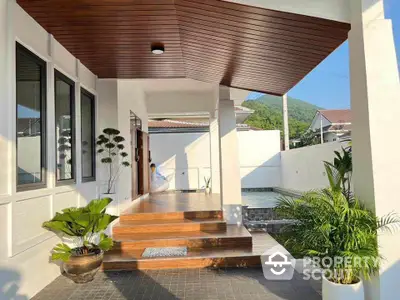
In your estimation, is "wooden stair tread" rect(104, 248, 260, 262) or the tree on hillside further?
the tree on hillside

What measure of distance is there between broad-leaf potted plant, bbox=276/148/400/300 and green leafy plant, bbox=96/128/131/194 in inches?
152

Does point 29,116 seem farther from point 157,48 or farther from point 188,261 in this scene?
point 188,261

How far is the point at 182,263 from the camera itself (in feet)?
15.4

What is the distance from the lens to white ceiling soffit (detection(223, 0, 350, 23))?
3133 millimetres

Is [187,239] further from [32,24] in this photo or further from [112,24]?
[32,24]

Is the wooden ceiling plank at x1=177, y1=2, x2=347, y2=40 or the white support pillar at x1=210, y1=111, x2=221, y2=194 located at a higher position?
the wooden ceiling plank at x1=177, y1=2, x2=347, y2=40

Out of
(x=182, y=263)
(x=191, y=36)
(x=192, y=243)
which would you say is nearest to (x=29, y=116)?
(x=191, y=36)

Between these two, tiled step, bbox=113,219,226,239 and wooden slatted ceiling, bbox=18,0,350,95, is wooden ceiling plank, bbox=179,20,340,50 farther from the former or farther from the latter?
tiled step, bbox=113,219,226,239

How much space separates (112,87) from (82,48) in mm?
1558

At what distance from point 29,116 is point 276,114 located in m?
34.3

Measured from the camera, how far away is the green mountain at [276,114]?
3406cm

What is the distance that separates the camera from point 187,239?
526 centimetres

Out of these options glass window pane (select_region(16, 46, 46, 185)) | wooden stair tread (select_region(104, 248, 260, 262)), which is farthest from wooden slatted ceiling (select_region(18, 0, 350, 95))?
wooden stair tread (select_region(104, 248, 260, 262))

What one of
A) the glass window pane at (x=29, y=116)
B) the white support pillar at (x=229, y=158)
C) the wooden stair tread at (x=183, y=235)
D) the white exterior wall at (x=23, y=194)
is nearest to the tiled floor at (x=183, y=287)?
the white exterior wall at (x=23, y=194)
